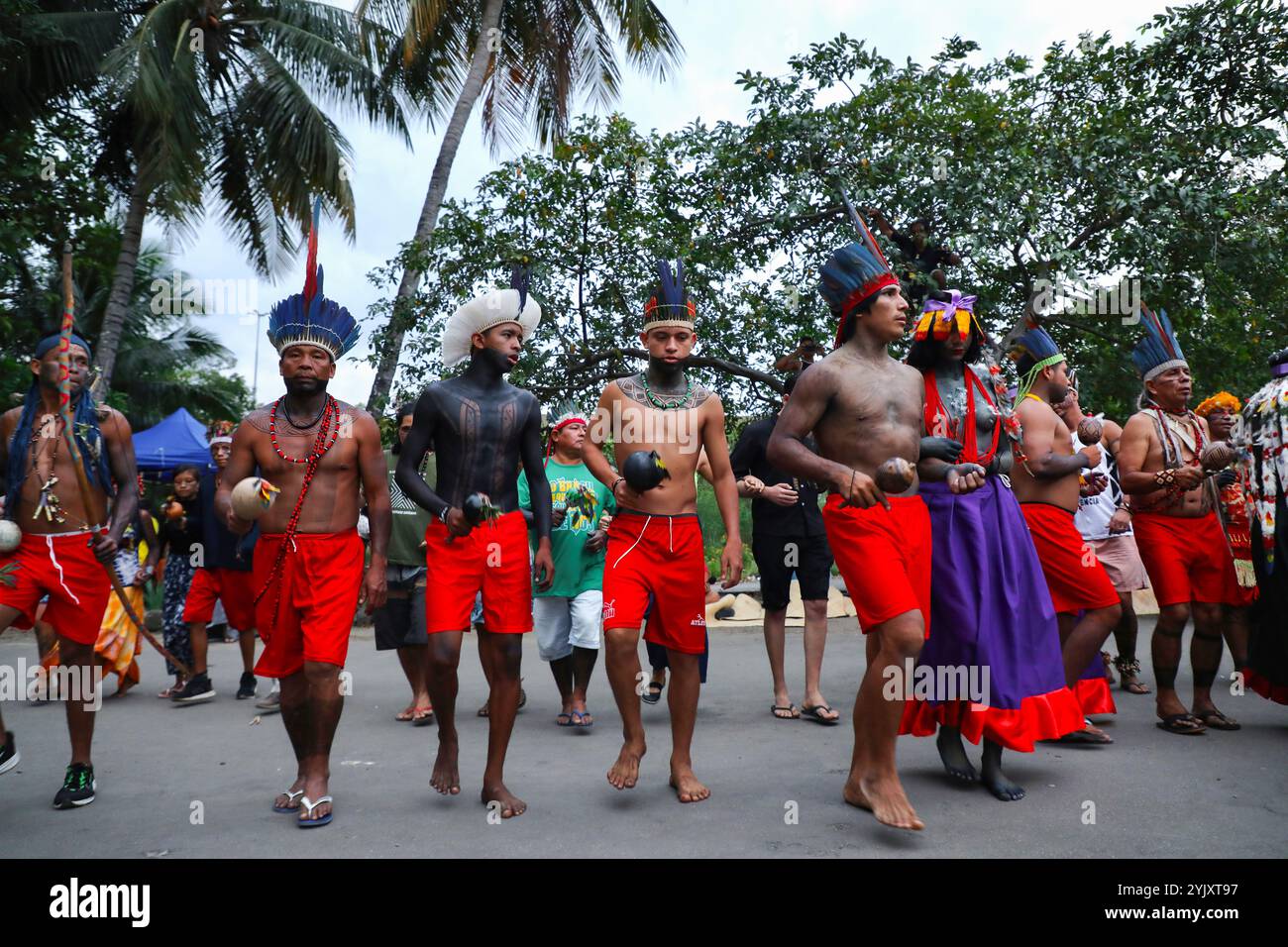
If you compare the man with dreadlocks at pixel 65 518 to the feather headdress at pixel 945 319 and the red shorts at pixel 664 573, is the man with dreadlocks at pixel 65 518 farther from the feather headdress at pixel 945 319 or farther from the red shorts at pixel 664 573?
the feather headdress at pixel 945 319

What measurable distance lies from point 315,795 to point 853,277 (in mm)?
3167

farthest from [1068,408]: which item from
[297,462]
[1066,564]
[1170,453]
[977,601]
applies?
[297,462]

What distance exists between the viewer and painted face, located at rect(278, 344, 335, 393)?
4.37m

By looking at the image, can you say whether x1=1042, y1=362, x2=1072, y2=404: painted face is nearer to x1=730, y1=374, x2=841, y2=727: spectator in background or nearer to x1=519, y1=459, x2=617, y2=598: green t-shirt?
x1=730, y1=374, x2=841, y2=727: spectator in background

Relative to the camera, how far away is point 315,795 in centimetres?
413

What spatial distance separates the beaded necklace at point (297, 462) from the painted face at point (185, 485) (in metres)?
4.02

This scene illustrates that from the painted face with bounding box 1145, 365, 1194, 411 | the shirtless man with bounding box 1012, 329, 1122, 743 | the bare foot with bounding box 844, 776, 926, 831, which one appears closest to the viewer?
the bare foot with bounding box 844, 776, 926, 831

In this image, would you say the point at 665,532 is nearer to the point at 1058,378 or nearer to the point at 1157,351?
the point at 1058,378

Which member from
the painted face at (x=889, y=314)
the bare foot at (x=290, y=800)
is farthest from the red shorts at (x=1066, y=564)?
the bare foot at (x=290, y=800)

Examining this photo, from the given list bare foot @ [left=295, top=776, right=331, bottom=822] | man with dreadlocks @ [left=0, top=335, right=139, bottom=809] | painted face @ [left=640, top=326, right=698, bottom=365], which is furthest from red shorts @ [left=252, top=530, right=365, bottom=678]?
painted face @ [left=640, top=326, right=698, bottom=365]

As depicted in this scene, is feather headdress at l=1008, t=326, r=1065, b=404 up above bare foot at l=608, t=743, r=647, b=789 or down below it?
above

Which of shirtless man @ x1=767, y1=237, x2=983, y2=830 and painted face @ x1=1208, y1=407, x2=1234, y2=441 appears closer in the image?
shirtless man @ x1=767, y1=237, x2=983, y2=830

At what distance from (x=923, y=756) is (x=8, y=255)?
12.1 m

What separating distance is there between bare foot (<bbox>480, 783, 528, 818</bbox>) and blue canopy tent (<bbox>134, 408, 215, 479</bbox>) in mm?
13002
